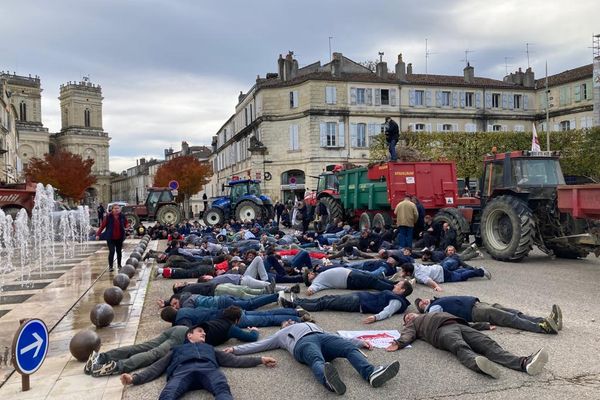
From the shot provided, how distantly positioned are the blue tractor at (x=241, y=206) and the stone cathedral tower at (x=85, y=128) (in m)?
78.6

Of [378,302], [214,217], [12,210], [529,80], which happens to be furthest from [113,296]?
[529,80]

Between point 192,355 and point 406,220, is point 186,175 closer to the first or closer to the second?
point 406,220

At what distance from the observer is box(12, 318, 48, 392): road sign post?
15.1ft

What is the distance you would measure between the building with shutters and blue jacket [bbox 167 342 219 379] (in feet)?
123

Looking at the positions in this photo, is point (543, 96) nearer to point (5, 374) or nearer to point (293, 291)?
point (293, 291)

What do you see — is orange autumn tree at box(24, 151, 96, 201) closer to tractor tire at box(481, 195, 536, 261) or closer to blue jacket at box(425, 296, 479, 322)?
tractor tire at box(481, 195, 536, 261)

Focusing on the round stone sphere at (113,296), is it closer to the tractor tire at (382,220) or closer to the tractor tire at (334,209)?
the tractor tire at (382,220)

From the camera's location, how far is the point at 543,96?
4884 centimetres

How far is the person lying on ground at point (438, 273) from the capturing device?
31.8ft

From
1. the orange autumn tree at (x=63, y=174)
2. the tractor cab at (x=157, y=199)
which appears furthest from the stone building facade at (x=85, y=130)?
the tractor cab at (x=157, y=199)

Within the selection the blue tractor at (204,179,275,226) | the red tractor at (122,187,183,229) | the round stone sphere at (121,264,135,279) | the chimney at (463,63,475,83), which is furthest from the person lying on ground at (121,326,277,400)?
the chimney at (463,63,475,83)

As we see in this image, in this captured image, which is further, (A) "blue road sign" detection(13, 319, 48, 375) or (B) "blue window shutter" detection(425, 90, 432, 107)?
(B) "blue window shutter" detection(425, 90, 432, 107)

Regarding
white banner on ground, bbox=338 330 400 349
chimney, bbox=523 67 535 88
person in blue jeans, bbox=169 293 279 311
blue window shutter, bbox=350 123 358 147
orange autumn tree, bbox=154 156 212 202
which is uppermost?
chimney, bbox=523 67 535 88

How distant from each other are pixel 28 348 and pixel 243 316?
2.69 meters
